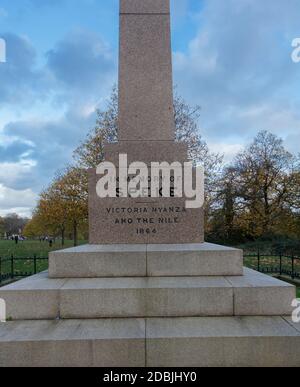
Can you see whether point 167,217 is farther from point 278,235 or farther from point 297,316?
point 278,235

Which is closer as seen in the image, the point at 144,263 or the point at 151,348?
the point at 151,348

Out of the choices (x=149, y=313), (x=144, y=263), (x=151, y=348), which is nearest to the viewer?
(x=151, y=348)

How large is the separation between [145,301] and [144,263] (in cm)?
66

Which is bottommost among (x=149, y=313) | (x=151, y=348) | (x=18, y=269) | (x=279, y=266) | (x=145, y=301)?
(x=18, y=269)

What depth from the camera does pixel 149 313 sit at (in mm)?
4230

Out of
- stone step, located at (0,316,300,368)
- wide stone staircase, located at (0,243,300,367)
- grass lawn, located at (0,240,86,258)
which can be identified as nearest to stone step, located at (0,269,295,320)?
wide stone staircase, located at (0,243,300,367)

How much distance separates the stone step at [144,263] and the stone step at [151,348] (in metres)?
1.05

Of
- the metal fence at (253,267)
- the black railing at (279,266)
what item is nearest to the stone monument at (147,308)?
the metal fence at (253,267)

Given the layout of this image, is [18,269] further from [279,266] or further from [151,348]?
[151,348]

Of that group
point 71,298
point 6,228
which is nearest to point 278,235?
point 71,298

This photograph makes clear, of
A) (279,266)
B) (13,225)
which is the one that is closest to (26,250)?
(279,266)

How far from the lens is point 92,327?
13.0ft

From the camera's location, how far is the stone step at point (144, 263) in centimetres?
478

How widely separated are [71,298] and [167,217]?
7.64 feet
